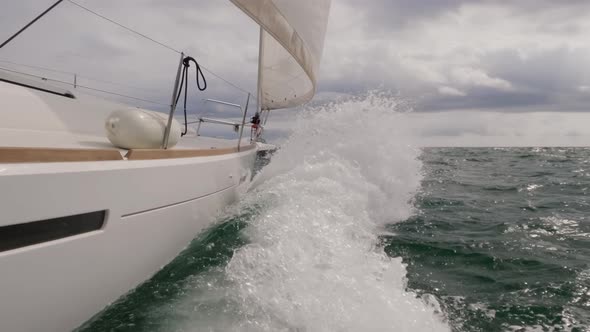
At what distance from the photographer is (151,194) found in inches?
82.3

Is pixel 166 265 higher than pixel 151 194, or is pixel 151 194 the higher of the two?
pixel 151 194

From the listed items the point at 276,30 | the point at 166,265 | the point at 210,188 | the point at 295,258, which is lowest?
the point at 166,265

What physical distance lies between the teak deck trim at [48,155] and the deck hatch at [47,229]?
0.24m

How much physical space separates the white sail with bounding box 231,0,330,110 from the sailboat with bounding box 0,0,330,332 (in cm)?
3

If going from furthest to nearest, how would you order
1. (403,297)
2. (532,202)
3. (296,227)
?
(532,202)
(296,227)
(403,297)

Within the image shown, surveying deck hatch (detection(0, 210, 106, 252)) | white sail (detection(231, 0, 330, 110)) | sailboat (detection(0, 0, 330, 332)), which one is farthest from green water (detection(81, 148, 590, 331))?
white sail (detection(231, 0, 330, 110))

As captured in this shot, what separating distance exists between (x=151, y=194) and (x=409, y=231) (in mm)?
3005

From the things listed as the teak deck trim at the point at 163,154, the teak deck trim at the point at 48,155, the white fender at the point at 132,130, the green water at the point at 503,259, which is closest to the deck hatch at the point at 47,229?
the teak deck trim at the point at 48,155

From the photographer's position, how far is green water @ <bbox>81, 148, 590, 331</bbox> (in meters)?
2.06

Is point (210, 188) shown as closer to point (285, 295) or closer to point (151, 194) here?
point (151, 194)

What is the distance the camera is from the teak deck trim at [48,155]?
1.37 m

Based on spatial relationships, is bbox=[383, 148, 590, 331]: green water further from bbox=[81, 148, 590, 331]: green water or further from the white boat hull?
the white boat hull

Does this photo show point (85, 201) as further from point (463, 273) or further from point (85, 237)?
point (463, 273)

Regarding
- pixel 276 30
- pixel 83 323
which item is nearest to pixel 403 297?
pixel 83 323
